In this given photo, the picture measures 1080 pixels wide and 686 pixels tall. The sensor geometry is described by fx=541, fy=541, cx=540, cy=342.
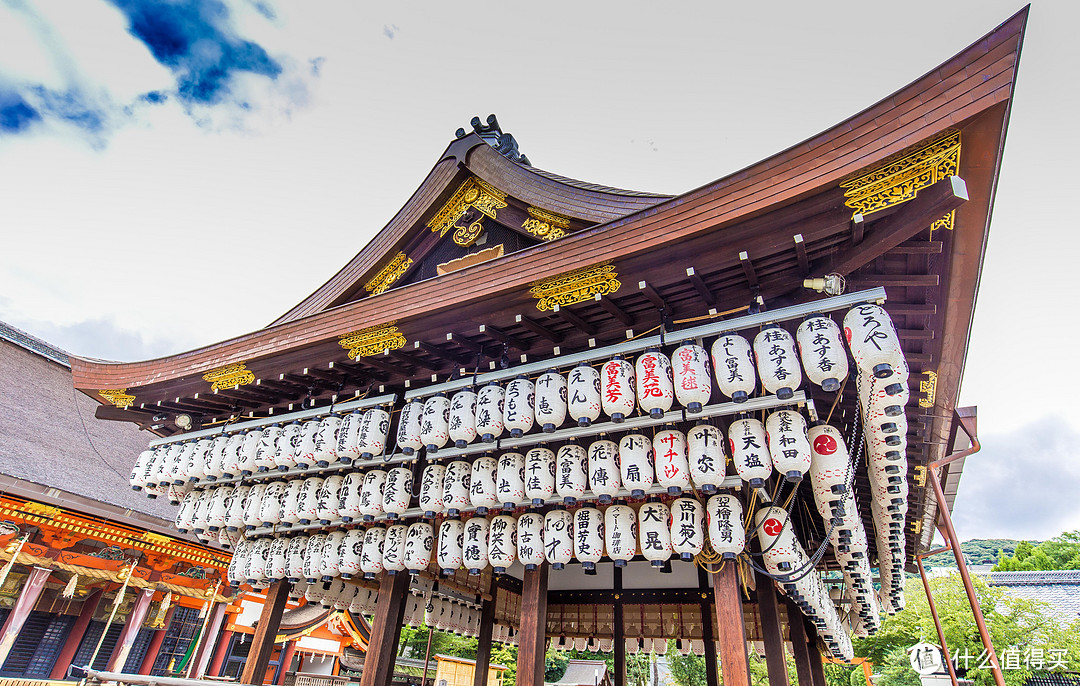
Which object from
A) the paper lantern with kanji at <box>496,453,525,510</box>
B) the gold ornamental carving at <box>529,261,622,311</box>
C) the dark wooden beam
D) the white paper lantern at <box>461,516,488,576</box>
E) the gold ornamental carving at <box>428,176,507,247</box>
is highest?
the gold ornamental carving at <box>428,176,507,247</box>

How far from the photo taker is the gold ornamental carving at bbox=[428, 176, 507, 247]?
7855mm

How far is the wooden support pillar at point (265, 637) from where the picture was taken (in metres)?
6.95

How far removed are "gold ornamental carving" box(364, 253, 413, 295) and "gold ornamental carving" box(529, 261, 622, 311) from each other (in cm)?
370

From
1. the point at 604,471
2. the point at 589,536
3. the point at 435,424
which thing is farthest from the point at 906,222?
the point at 435,424

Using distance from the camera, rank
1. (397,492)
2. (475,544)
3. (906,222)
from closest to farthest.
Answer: (906,222) → (475,544) → (397,492)

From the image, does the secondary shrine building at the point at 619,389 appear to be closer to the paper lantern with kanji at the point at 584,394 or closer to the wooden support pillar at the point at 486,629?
the paper lantern with kanji at the point at 584,394

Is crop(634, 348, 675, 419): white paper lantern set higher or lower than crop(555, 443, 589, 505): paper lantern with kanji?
higher

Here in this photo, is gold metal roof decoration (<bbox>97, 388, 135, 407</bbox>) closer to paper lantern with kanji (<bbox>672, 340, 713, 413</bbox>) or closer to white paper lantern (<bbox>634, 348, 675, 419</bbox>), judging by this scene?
white paper lantern (<bbox>634, 348, 675, 419</bbox>)

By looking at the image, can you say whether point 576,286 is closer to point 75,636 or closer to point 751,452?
point 751,452

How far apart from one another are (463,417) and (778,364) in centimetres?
316

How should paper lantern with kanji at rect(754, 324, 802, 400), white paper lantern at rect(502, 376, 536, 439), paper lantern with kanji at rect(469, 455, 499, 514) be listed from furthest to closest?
1. paper lantern with kanji at rect(469, 455, 499, 514)
2. white paper lantern at rect(502, 376, 536, 439)
3. paper lantern with kanji at rect(754, 324, 802, 400)

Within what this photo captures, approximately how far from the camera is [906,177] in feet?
12.2

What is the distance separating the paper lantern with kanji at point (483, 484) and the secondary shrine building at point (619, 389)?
0.03m

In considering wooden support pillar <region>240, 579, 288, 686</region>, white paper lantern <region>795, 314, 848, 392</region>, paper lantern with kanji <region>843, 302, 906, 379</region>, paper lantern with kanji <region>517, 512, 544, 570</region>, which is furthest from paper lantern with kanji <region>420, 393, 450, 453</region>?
paper lantern with kanji <region>843, 302, 906, 379</region>
